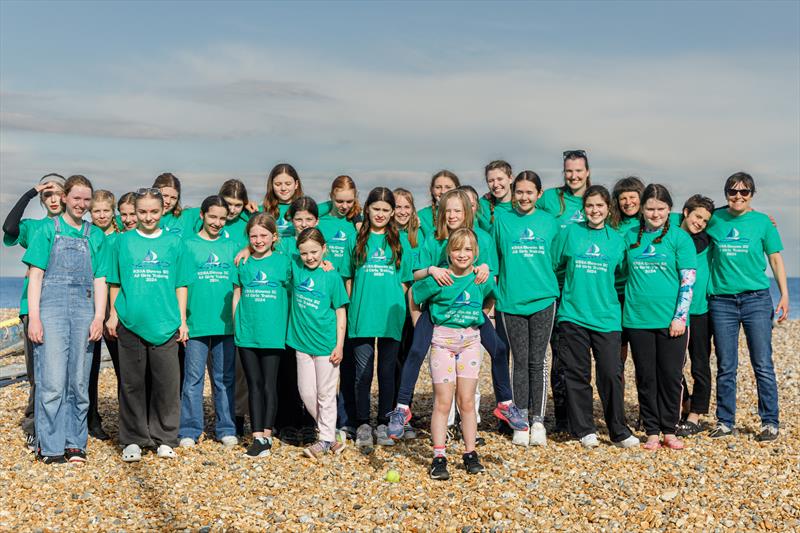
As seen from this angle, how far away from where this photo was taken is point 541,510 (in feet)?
18.7

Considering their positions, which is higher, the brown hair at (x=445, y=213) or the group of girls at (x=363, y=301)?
the brown hair at (x=445, y=213)

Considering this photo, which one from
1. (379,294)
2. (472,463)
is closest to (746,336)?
(472,463)

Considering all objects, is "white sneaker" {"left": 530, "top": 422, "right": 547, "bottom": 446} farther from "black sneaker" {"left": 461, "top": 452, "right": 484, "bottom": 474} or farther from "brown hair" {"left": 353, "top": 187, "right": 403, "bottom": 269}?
"brown hair" {"left": 353, "top": 187, "right": 403, "bottom": 269}

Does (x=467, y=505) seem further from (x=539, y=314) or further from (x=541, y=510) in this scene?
(x=539, y=314)

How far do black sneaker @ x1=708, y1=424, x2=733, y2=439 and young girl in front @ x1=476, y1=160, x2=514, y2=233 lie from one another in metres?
3.03

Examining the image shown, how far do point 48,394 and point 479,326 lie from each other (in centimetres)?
369

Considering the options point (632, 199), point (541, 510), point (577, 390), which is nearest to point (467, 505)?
point (541, 510)

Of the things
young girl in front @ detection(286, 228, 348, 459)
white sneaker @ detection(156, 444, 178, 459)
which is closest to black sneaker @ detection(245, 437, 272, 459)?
young girl in front @ detection(286, 228, 348, 459)

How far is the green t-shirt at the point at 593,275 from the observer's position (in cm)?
716

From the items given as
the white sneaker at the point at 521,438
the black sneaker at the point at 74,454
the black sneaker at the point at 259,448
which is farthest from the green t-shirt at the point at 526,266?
the black sneaker at the point at 74,454

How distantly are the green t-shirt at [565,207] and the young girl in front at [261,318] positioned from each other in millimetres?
2629

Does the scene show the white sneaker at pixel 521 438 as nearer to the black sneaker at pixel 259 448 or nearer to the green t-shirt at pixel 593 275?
the green t-shirt at pixel 593 275

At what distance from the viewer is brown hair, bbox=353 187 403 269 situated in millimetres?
7180

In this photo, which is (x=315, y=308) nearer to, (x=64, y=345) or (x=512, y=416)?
(x=512, y=416)
